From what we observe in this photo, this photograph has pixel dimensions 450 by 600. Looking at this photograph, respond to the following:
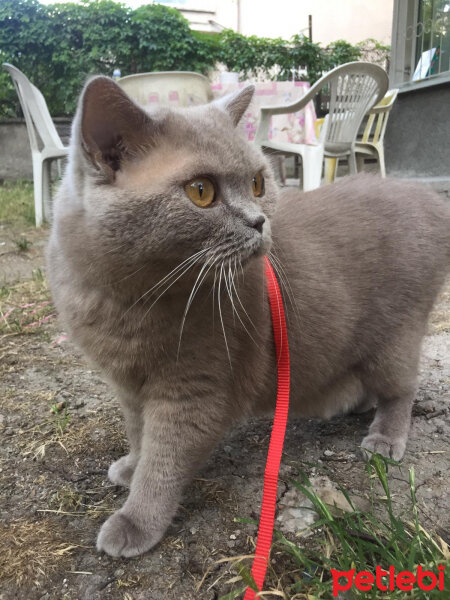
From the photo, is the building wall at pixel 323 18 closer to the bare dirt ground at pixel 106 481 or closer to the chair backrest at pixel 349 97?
the chair backrest at pixel 349 97

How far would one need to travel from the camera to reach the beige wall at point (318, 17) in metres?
10.4

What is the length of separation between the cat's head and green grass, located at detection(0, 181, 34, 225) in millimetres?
3666

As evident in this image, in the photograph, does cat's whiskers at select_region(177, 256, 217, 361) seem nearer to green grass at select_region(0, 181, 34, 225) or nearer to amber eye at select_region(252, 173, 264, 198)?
amber eye at select_region(252, 173, 264, 198)

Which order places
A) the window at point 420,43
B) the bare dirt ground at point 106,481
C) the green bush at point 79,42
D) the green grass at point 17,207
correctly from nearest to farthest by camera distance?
the bare dirt ground at point 106,481 → the green grass at point 17,207 → the window at point 420,43 → the green bush at point 79,42

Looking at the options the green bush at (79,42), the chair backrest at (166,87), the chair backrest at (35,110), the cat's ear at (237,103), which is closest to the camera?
the cat's ear at (237,103)

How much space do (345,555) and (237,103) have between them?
3.32ft

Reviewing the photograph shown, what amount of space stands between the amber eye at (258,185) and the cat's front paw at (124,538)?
0.76 m

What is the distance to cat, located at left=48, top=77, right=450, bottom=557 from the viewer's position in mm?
926

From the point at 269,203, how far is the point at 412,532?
2.53 ft

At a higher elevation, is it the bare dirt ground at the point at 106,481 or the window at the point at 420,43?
the window at the point at 420,43

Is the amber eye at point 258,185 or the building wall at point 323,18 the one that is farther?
the building wall at point 323,18

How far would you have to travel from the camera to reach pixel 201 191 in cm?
94

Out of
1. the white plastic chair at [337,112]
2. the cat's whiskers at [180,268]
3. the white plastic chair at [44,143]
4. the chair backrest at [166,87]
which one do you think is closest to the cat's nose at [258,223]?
the cat's whiskers at [180,268]

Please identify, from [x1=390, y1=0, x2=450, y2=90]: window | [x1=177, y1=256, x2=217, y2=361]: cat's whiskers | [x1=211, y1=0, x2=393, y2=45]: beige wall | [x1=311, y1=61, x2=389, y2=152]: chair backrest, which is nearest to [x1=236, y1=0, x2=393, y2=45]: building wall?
[x1=211, y1=0, x2=393, y2=45]: beige wall
